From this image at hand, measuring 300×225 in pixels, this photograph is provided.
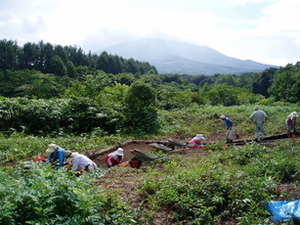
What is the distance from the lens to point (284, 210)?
3.62 m

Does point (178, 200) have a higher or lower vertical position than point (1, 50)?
lower

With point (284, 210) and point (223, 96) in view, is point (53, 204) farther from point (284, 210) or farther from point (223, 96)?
point (223, 96)

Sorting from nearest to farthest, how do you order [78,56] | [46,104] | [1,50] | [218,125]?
[46,104]
[218,125]
[1,50]
[78,56]

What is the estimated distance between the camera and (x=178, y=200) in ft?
13.5

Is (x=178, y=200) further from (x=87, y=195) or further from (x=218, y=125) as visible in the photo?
(x=218, y=125)

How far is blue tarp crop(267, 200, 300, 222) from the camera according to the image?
343 centimetres

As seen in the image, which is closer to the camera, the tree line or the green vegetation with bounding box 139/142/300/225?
the green vegetation with bounding box 139/142/300/225

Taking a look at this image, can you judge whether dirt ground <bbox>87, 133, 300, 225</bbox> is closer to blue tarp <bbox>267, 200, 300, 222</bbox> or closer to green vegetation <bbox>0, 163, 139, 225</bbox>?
blue tarp <bbox>267, 200, 300, 222</bbox>

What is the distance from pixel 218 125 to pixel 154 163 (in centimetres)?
915

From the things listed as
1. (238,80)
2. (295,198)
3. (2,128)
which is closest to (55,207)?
(295,198)

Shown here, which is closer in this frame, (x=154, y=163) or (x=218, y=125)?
(x=154, y=163)

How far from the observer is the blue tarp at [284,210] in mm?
3431

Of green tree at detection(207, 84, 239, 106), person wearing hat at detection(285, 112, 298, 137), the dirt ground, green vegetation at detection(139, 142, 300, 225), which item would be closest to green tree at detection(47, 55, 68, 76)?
green tree at detection(207, 84, 239, 106)

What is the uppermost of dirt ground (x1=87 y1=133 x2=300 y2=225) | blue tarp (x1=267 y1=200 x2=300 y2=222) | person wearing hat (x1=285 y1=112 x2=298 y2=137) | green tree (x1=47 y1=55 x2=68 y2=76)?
green tree (x1=47 y1=55 x2=68 y2=76)
